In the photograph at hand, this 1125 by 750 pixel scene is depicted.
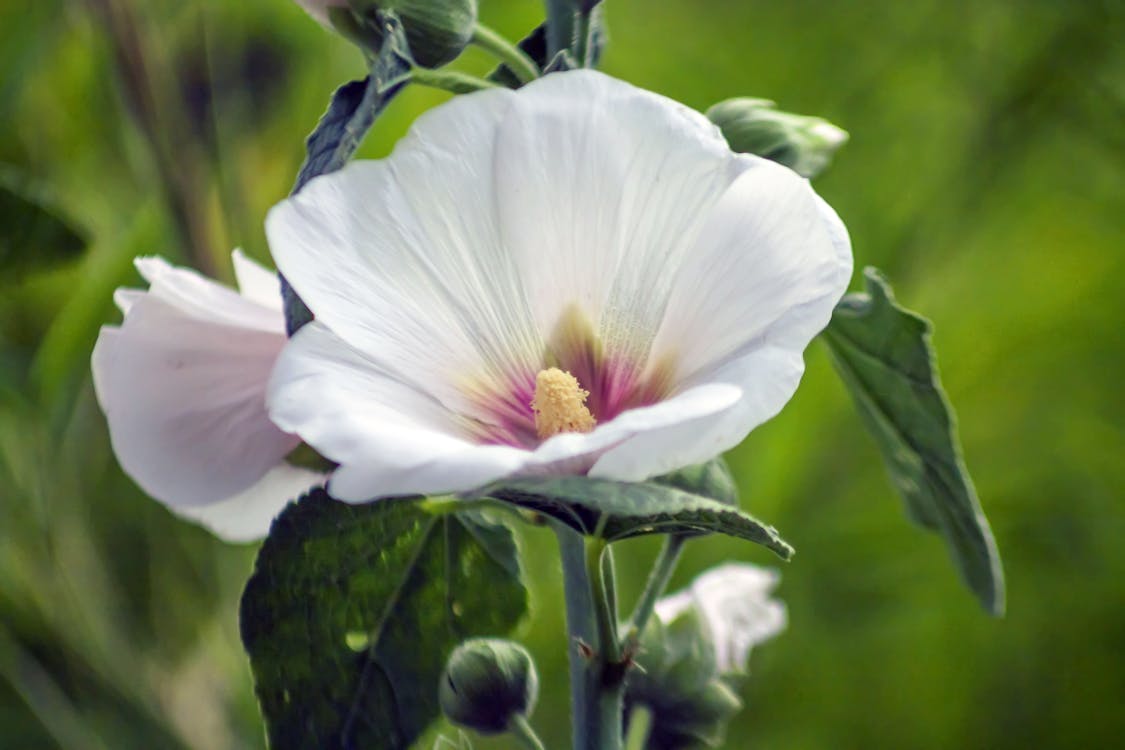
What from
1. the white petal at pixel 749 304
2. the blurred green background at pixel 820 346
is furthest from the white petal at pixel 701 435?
the blurred green background at pixel 820 346

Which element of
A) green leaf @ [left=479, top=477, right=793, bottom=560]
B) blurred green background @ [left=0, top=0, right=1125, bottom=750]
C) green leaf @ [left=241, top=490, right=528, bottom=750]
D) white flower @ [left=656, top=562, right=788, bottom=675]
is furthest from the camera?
blurred green background @ [left=0, top=0, right=1125, bottom=750]

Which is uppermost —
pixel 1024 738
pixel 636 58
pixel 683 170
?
pixel 683 170

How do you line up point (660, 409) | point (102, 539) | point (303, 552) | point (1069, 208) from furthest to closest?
1. point (1069, 208)
2. point (102, 539)
3. point (303, 552)
4. point (660, 409)

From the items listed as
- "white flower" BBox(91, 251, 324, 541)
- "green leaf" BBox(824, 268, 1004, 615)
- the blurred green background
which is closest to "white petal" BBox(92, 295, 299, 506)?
"white flower" BBox(91, 251, 324, 541)

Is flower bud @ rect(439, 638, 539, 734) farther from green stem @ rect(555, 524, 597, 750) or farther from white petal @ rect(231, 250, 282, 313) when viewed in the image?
white petal @ rect(231, 250, 282, 313)

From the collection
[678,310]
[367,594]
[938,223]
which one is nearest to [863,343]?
[678,310]

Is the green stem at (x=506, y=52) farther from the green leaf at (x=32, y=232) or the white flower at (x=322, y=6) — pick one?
the green leaf at (x=32, y=232)

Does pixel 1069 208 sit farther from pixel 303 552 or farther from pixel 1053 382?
pixel 303 552

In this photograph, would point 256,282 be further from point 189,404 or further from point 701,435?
point 701,435
